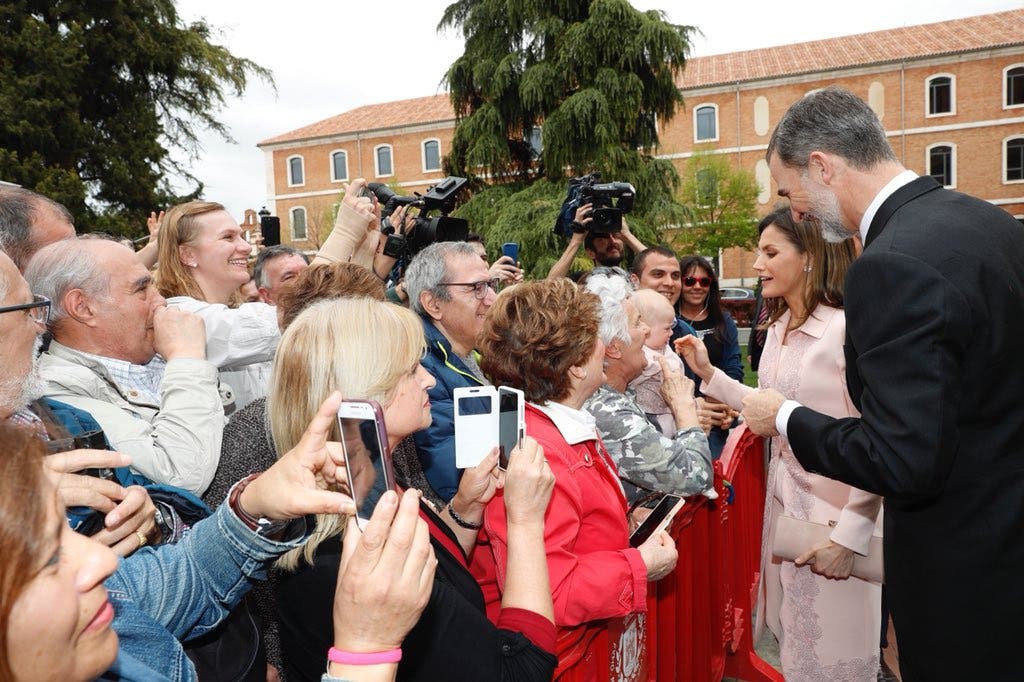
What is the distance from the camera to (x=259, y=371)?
297 centimetres

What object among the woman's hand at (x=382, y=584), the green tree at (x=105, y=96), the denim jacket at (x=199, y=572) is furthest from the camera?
the green tree at (x=105, y=96)

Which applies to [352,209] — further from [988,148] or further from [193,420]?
[988,148]

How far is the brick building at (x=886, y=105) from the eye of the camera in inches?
Result: 1377

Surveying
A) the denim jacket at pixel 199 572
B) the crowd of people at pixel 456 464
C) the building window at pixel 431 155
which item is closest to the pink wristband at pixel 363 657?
the crowd of people at pixel 456 464

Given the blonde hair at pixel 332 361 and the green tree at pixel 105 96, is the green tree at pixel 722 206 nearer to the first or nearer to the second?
the green tree at pixel 105 96

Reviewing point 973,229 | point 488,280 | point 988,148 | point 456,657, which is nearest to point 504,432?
point 456,657

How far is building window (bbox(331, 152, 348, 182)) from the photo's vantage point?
47156 millimetres

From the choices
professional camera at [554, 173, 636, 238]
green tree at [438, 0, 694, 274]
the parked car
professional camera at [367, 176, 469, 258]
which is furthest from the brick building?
professional camera at [367, 176, 469, 258]

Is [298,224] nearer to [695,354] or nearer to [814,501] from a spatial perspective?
[695,354]

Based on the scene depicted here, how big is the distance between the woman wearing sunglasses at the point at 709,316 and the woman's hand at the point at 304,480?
452cm

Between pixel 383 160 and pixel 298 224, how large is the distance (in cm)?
792

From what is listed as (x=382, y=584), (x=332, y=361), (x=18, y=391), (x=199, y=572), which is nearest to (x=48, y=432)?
(x=18, y=391)

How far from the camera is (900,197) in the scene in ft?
6.57

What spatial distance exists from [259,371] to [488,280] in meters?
1.24
